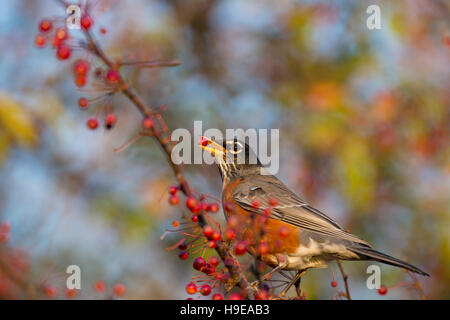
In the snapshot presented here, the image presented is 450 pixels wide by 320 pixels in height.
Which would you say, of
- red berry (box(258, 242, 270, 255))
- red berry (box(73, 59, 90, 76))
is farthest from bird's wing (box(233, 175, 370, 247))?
red berry (box(73, 59, 90, 76))

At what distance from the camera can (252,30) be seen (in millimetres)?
7328

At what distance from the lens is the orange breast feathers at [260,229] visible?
2320 mm

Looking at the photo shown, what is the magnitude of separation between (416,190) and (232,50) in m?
3.15

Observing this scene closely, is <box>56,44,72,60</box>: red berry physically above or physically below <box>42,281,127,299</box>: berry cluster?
above

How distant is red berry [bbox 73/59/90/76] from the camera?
7.72 feet

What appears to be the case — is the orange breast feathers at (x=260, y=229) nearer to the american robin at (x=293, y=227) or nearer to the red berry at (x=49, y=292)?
the american robin at (x=293, y=227)

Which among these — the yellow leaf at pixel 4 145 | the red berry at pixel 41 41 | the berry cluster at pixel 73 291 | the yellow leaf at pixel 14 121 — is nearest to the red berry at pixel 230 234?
the berry cluster at pixel 73 291

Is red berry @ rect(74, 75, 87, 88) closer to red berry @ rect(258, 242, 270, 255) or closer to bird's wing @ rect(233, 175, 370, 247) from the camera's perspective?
red berry @ rect(258, 242, 270, 255)

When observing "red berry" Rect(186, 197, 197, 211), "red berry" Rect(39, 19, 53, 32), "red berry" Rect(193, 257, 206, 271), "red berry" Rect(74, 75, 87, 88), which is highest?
"red berry" Rect(39, 19, 53, 32)

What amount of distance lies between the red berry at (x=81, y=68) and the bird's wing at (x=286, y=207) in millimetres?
1829

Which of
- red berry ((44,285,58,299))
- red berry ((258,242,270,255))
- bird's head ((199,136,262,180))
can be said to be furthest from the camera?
bird's head ((199,136,262,180))

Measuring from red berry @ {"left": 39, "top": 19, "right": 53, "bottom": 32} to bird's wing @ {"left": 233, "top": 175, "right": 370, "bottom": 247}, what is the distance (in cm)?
195

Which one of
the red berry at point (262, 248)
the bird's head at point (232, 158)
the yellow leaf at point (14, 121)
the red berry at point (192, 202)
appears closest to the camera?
the red berry at point (192, 202)

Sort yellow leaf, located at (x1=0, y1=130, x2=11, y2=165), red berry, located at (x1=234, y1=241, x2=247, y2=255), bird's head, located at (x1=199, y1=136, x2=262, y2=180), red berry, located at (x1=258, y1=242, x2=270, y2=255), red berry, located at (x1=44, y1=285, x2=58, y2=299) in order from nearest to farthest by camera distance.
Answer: red berry, located at (x1=258, y1=242, x2=270, y2=255)
red berry, located at (x1=234, y1=241, x2=247, y2=255)
red berry, located at (x1=44, y1=285, x2=58, y2=299)
yellow leaf, located at (x1=0, y1=130, x2=11, y2=165)
bird's head, located at (x1=199, y1=136, x2=262, y2=180)
